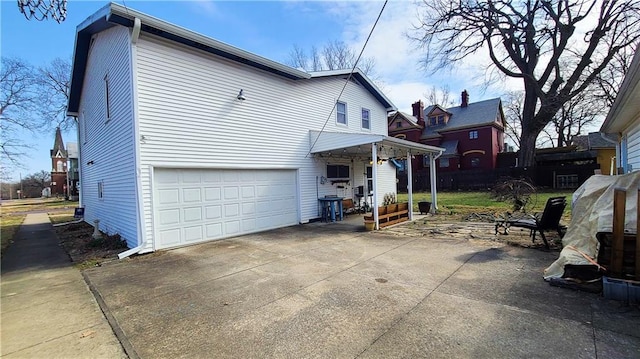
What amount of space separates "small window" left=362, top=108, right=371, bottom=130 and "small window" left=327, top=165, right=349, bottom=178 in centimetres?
261

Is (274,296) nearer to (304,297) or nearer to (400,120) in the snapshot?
(304,297)

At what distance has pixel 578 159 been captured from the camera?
71.7 feet

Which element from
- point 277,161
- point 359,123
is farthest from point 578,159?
point 277,161

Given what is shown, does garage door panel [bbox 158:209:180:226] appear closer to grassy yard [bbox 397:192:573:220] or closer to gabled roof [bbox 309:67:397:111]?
gabled roof [bbox 309:67:397:111]

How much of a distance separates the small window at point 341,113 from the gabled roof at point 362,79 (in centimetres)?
121

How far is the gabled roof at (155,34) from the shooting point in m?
6.51

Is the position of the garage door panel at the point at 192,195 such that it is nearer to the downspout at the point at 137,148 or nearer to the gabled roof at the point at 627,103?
the downspout at the point at 137,148

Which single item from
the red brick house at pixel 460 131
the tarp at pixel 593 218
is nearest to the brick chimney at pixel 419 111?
the red brick house at pixel 460 131

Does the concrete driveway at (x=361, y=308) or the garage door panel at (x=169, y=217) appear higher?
the garage door panel at (x=169, y=217)

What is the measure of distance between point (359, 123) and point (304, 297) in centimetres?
1063

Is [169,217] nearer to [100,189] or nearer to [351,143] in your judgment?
[100,189]

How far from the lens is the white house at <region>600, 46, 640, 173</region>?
13.1 feet

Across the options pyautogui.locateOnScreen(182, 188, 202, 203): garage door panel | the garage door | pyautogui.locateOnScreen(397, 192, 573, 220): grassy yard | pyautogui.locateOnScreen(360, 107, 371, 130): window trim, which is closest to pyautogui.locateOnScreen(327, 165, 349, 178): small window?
the garage door

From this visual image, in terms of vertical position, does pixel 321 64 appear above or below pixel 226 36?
above
